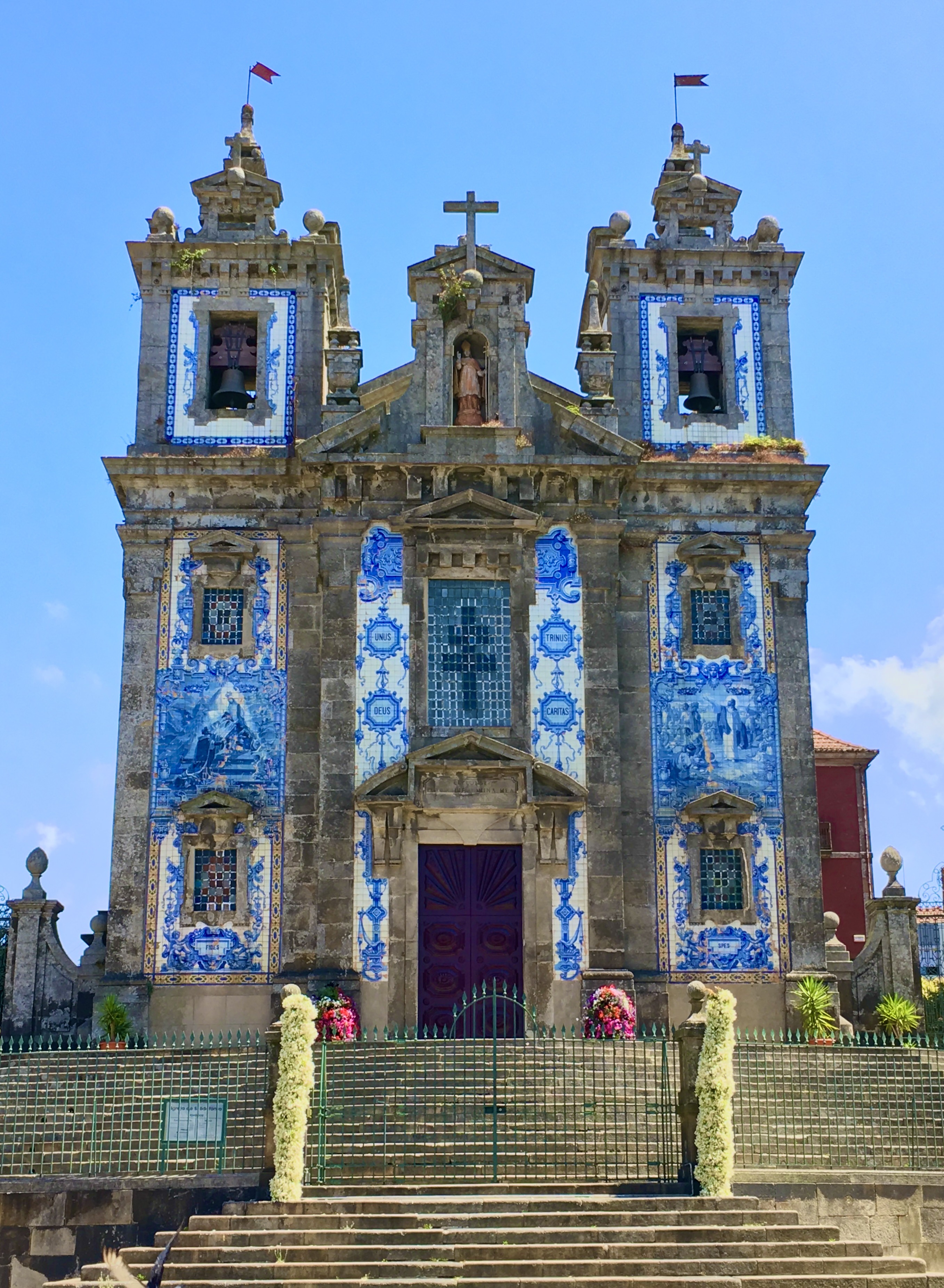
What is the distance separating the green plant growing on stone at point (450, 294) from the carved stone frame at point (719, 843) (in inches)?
337

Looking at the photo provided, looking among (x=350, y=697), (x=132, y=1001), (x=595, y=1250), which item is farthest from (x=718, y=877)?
(x=595, y=1250)

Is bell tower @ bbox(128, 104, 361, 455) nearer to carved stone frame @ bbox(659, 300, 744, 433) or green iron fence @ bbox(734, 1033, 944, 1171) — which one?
carved stone frame @ bbox(659, 300, 744, 433)

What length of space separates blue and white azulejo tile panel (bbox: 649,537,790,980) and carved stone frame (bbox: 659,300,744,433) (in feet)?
7.55

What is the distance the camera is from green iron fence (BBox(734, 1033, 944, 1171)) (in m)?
18.0

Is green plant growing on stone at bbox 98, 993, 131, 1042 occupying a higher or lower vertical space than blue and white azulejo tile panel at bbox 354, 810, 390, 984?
lower

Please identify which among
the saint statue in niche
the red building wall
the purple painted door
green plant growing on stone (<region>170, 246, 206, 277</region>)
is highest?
green plant growing on stone (<region>170, 246, 206, 277</region>)

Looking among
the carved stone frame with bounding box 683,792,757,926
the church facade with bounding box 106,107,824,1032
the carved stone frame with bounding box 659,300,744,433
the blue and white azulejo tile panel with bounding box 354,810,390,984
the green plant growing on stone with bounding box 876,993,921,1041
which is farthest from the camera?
the carved stone frame with bounding box 659,300,744,433

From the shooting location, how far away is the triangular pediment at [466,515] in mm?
25859

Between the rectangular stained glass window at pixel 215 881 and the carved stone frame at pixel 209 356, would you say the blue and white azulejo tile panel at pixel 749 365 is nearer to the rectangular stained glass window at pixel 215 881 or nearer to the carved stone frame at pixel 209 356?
the carved stone frame at pixel 209 356

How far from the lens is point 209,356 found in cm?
2792

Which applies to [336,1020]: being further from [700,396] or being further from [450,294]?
[700,396]

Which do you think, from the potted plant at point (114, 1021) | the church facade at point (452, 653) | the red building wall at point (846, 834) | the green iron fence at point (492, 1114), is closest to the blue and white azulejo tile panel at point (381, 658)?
the church facade at point (452, 653)

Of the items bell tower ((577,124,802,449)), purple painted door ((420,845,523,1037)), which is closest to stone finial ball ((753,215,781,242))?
bell tower ((577,124,802,449))

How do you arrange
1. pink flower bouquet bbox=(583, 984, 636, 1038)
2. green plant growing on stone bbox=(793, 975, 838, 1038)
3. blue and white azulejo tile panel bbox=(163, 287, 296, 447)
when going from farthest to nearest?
blue and white azulejo tile panel bbox=(163, 287, 296, 447) < green plant growing on stone bbox=(793, 975, 838, 1038) < pink flower bouquet bbox=(583, 984, 636, 1038)
